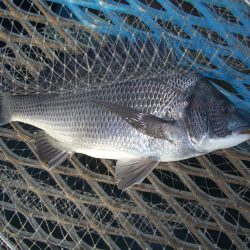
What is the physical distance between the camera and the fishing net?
7.22ft

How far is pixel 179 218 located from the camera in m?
2.58

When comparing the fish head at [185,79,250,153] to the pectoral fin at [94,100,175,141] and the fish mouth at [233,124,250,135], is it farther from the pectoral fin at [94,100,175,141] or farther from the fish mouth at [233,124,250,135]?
the pectoral fin at [94,100,175,141]

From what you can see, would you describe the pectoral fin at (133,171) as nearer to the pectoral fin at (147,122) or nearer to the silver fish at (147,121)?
the silver fish at (147,121)

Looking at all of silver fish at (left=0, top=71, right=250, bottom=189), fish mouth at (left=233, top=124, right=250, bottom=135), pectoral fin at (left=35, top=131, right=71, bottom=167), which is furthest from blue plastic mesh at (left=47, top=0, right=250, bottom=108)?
pectoral fin at (left=35, top=131, right=71, bottom=167)

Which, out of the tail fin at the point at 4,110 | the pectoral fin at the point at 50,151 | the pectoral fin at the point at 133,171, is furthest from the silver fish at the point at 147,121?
the tail fin at the point at 4,110

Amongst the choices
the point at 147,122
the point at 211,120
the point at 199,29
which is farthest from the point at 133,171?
the point at 199,29

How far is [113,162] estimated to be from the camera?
2611 mm

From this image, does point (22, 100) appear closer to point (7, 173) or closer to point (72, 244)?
point (7, 173)

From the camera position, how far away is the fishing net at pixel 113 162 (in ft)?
7.22

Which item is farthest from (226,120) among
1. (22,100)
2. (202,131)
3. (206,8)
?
(22,100)

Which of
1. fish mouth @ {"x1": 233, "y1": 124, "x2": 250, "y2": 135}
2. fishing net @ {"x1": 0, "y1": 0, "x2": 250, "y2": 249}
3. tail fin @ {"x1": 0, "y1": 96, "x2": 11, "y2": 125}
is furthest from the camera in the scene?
tail fin @ {"x1": 0, "y1": 96, "x2": 11, "y2": 125}

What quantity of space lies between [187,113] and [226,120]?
0.23 meters

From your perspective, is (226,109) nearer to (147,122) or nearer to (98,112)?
(147,122)

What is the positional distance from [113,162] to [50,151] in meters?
0.45
